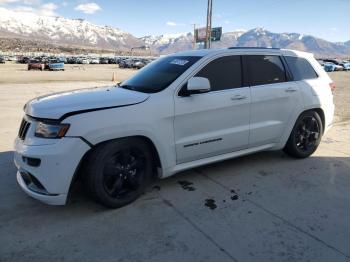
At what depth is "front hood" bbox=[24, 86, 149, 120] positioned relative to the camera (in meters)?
3.62

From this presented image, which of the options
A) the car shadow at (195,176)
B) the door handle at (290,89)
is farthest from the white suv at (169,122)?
the car shadow at (195,176)

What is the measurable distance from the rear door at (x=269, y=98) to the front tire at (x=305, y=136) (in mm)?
306

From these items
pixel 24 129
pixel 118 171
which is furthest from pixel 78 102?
pixel 118 171

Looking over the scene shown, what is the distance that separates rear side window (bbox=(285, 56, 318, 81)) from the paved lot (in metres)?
1.48

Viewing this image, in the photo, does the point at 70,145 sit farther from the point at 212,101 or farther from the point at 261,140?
the point at 261,140

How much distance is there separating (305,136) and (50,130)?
3958mm

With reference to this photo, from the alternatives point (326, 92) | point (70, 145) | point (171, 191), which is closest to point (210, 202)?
point (171, 191)

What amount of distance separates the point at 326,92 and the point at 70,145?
169 inches

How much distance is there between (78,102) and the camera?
3.79 metres

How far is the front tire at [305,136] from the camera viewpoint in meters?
5.54

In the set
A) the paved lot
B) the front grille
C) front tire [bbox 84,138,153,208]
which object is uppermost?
the front grille

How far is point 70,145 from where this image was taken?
11.5 feet

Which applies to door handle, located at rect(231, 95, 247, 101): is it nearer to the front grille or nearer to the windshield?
the windshield

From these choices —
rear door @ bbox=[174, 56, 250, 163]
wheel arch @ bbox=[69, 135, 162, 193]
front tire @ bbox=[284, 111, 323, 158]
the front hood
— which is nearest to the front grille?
the front hood
